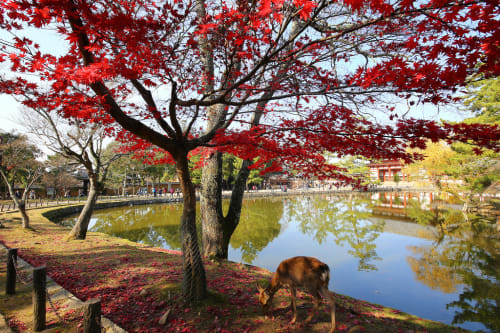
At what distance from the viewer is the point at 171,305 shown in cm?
342

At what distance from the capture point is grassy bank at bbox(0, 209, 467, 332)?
10.2 feet

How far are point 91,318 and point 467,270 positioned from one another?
32.2 feet

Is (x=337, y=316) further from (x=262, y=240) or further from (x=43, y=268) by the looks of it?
(x=262, y=240)

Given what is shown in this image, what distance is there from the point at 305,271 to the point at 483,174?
16307 mm

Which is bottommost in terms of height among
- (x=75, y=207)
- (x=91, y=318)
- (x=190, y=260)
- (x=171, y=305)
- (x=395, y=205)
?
(x=395, y=205)

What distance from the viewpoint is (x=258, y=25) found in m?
3.01

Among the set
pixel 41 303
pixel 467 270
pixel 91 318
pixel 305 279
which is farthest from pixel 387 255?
pixel 41 303

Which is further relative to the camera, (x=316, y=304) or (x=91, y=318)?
(x=316, y=304)

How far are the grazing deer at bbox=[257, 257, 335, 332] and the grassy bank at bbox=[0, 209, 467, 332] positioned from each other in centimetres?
29

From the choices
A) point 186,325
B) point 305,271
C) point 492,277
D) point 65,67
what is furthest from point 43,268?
point 492,277

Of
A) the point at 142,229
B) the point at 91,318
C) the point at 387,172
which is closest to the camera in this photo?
the point at 91,318

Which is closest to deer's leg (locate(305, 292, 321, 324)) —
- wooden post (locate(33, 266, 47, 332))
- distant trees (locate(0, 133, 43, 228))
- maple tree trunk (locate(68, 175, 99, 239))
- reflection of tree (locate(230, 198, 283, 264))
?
wooden post (locate(33, 266, 47, 332))

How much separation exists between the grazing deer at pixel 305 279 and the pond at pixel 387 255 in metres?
3.59

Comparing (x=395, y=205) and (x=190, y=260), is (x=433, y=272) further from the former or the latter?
(x=395, y=205)
